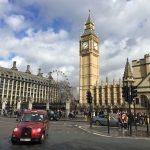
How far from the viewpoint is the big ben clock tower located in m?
107

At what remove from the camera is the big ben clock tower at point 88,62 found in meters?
107

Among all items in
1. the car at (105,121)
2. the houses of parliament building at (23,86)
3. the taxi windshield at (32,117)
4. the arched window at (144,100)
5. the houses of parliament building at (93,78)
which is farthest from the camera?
the houses of parliament building at (23,86)

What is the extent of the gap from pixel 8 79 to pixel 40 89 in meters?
22.3

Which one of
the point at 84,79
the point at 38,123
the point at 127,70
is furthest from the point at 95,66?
the point at 38,123

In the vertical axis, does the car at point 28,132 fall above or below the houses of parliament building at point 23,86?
below

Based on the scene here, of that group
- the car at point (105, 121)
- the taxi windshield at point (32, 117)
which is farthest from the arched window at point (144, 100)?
the taxi windshield at point (32, 117)

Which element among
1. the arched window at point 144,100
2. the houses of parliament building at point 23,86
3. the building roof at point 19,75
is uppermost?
the building roof at point 19,75

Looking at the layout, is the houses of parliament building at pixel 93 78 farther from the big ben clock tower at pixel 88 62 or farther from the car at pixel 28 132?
the car at pixel 28 132

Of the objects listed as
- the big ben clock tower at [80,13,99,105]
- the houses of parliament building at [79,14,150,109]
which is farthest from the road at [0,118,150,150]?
the big ben clock tower at [80,13,99,105]

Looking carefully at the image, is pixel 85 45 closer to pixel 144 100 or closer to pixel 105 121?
pixel 144 100

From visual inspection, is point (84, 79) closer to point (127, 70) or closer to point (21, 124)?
point (127, 70)

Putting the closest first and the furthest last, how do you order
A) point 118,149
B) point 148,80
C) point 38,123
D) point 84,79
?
point 118,149 < point 38,123 < point 148,80 < point 84,79

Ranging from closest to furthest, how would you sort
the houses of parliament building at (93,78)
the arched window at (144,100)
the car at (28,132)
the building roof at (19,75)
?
1. the car at (28,132)
2. the arched window at (144,100)
3. the houses of parliament building at (93,78)
4. the building roof at (19,75)

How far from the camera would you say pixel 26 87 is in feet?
394
